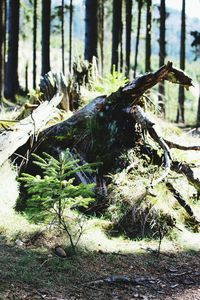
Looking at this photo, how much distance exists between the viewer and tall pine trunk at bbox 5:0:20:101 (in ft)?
57.3

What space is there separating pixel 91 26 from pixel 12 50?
26.3 feet

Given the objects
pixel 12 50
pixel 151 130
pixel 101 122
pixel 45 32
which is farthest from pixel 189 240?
pixel 12 50

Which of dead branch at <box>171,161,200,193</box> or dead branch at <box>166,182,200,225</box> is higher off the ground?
dead branch at <box>171,161,200,193</box>

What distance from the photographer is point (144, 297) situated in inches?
142

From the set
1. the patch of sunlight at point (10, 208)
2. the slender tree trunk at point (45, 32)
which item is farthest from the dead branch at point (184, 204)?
the slender tree trunk at point (45, 32)

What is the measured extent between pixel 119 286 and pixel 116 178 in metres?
1.99

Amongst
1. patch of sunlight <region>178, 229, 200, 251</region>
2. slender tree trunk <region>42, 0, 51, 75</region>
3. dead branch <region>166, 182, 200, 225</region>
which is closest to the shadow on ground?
patch of sunlight <region>178, 229, 200, 251</region>

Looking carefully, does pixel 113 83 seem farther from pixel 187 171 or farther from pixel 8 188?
pixel 8 188

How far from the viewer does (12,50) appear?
18.3 metres

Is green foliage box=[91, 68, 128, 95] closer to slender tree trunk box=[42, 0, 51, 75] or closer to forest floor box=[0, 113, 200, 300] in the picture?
forest floor box=[0, 113, 200, 300]

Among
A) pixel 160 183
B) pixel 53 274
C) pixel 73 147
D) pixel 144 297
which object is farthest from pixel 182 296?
pixel 73 147

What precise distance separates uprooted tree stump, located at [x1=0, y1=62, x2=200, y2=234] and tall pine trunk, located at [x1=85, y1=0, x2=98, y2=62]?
517 centimetres

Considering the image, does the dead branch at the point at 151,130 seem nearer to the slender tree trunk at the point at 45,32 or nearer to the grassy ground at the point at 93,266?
the grassy ground at the point at 93,266

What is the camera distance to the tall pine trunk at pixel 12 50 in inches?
688
